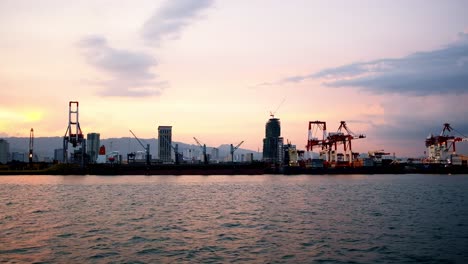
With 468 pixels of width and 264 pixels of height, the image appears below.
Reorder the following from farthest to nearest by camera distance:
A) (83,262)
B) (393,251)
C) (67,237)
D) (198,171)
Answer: (198,171) < (67,237) < (393,251) < (83,262)

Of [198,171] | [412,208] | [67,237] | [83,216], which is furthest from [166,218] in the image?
[198,171]

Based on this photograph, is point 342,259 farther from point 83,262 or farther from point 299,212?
point 299,212

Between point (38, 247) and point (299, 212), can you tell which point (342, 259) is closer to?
point (38, 247)

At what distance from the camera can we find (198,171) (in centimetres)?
17250

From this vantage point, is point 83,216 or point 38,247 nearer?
point 38,247

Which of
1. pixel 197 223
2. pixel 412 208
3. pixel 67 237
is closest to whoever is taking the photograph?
pixel 67 237

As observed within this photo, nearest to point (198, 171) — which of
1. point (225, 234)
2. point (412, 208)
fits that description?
point (412, 208)

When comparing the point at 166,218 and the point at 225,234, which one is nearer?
the point at 225,234

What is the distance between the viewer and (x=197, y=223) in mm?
35688

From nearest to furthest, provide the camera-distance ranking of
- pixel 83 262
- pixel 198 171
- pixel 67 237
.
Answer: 1. pixel 83 262
2. pixel 67 237
3. pixel 198 171

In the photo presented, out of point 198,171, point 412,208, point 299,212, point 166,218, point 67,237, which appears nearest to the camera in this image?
point 67,237

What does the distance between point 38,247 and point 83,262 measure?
5.67 m

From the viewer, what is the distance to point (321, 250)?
2442 cm

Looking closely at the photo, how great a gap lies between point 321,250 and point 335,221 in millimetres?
12724
